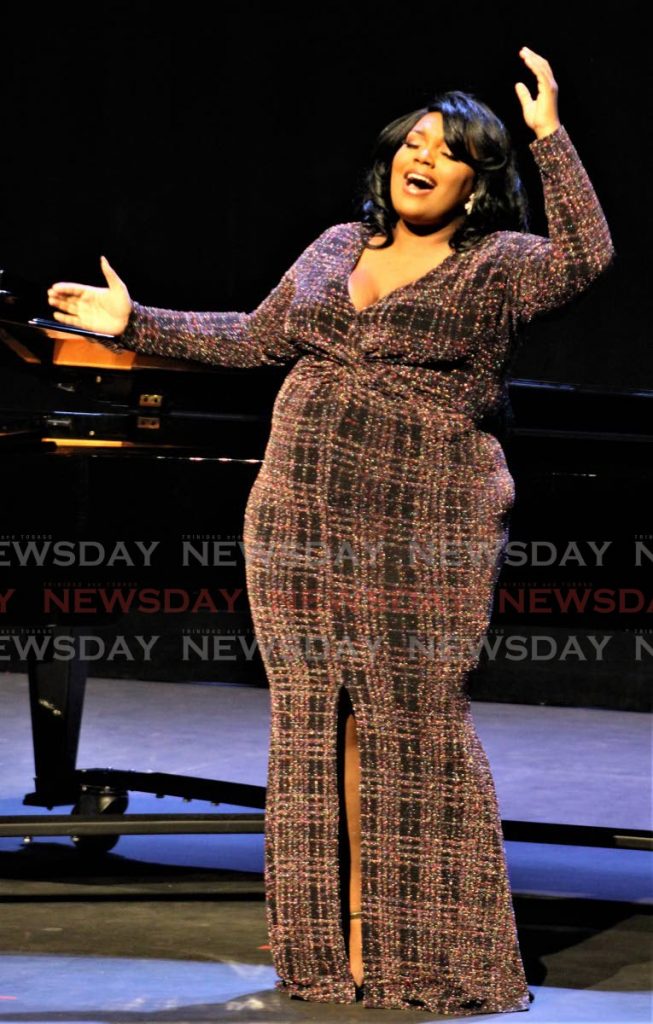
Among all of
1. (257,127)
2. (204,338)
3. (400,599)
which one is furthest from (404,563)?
(257,127)

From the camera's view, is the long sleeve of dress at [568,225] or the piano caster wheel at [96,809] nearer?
the long sleeve of dress at [568,225]

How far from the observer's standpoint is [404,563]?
97.6 inches

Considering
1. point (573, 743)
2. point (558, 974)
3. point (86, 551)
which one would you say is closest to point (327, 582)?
point (558, 974)

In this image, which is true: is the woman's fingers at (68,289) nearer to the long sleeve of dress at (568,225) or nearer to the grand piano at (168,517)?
the grand piano at (168,517)

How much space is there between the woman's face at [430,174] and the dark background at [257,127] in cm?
298

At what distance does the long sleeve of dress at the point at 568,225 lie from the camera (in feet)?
7.66

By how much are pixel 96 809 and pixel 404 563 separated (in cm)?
147

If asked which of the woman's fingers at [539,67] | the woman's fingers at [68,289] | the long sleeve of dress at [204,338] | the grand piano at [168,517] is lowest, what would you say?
the grand piano at [168,517]

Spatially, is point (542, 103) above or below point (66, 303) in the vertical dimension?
above

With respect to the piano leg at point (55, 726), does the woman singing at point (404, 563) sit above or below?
above

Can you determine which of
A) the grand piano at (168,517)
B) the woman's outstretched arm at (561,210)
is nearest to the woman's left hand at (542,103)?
the woman's outstretched arm at (561,210)

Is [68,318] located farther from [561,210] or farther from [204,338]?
[561,210]

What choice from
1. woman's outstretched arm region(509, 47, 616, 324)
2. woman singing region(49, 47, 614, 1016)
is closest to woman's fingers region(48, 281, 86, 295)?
woman singing region(49, 47, 614, 1016)

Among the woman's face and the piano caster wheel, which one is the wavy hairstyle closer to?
the woman's face
